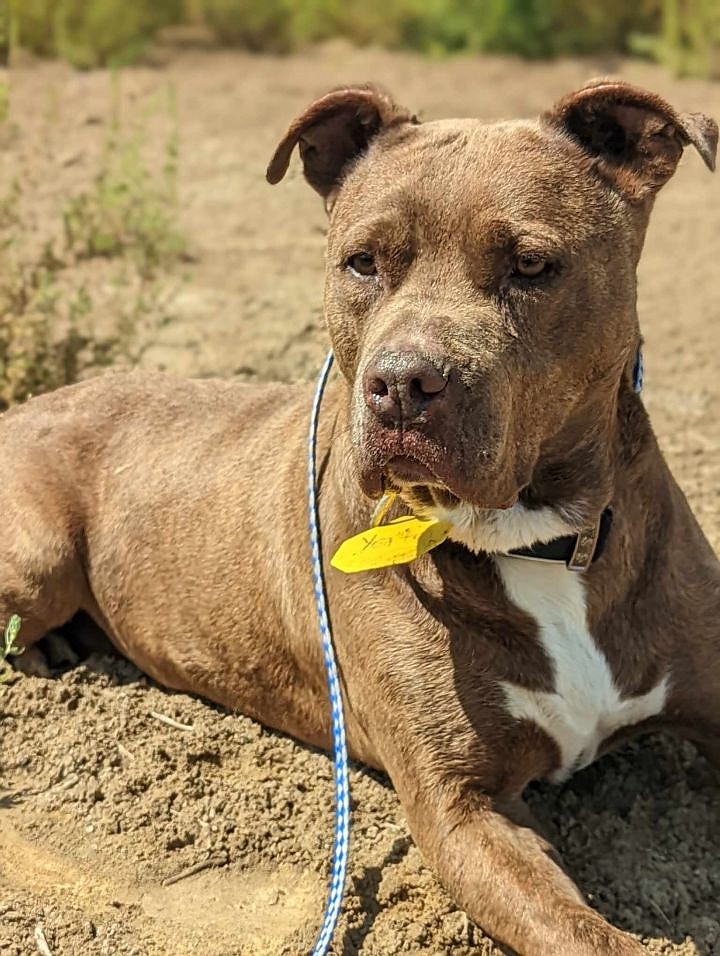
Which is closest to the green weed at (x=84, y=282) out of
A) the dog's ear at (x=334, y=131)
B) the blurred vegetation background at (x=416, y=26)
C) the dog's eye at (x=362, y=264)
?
the dog's ear at (x=334, y=131)

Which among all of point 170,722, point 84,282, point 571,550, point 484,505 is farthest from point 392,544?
point 84,282

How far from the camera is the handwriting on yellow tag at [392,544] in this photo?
3693 mm

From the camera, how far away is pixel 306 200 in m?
8.98

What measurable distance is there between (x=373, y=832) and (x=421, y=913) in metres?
0.35

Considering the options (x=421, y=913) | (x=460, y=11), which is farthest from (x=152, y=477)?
(x=460, y=11)

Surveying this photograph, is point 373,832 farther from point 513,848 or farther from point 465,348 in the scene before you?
point 465,348

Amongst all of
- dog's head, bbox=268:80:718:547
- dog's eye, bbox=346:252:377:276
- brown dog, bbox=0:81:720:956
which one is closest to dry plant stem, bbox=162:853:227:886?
brown dog, bbox=0:81:720:956

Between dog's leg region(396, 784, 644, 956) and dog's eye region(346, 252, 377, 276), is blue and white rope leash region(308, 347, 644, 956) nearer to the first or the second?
dog's leg region(396, 784, 644, 956)

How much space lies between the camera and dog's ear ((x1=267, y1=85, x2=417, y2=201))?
13.0 feet

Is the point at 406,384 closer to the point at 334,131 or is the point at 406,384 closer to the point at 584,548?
the point at 584,548

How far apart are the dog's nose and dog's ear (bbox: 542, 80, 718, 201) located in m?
0.84

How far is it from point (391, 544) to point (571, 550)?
493 mm

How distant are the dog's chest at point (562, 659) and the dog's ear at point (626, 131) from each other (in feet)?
3.33

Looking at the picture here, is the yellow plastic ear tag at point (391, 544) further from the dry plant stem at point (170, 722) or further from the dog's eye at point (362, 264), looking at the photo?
the dry plant stem at point (170, 722)
